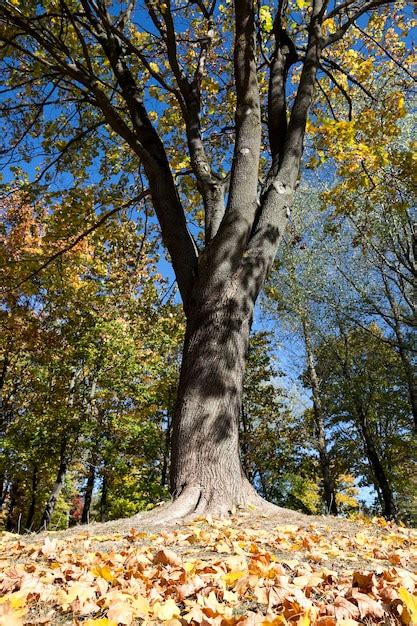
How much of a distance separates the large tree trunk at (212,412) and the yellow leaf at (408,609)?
1.85 m

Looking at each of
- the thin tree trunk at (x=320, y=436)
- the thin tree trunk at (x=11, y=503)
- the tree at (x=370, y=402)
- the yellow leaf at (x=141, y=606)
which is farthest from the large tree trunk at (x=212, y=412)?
the thin tree trunk at (x=11, y=503)

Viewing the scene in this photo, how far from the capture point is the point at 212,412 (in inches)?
135

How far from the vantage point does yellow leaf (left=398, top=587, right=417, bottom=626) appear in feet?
4.51

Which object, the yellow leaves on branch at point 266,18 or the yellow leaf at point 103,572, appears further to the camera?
the yellow leaves on branch at point 266,18

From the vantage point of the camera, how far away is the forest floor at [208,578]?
57.1 inches

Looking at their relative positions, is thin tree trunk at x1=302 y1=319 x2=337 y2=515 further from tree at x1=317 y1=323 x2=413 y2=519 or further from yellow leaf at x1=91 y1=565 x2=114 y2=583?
yellow leaf at x1=91 y1=565 x2=114 y2=583

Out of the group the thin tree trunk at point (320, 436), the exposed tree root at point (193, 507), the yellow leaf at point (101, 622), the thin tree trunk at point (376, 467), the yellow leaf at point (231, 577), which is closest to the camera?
the yellow leaf at point (101, 622)

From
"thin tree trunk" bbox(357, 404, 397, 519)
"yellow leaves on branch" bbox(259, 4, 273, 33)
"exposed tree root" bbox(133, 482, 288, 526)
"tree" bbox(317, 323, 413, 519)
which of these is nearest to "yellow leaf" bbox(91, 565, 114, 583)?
"exposed tree root" bbox(133, 482, 288, 526)

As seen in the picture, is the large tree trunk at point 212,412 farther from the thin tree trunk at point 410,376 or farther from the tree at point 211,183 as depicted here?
the thin tree trunk at point 410,376

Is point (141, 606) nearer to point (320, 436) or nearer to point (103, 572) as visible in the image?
point (103, 572)

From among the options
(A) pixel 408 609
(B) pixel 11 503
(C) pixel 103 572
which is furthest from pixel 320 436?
(B) pixel 11 503

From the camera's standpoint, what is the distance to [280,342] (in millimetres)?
14969

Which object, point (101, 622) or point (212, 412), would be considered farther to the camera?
point (212, 412)

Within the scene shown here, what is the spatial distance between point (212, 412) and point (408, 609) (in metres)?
2.14
